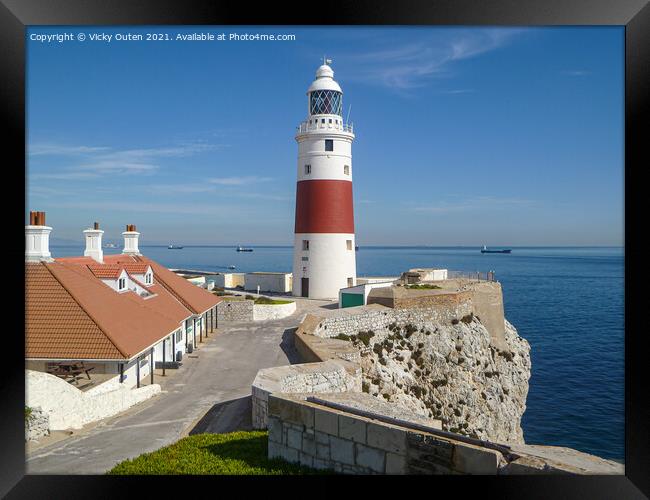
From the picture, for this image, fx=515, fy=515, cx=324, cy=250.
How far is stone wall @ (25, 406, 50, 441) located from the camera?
30.1 feet

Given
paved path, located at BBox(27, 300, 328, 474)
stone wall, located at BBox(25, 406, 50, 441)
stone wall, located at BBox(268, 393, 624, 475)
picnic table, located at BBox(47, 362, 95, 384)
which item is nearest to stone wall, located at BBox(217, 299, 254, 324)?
paved path, located at BBox(27, 300, 328, 474)

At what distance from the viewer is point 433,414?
20172 mm

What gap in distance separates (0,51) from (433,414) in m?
18.1

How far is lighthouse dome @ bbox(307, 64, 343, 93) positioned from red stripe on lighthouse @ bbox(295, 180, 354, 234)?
5141 millimetres

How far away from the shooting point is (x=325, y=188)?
28.1m

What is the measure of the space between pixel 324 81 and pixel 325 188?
5938 mm

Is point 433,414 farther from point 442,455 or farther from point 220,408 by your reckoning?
point 442,455

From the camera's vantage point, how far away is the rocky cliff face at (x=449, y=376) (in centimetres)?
1994

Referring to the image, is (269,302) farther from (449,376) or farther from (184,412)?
(184,412)

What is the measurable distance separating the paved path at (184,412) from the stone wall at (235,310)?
4262mm

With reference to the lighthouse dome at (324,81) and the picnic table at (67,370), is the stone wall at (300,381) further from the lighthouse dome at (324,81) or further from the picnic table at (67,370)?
the lighthouse dome at (324,81)

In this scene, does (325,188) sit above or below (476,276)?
above

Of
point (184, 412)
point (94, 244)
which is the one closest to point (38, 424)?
point (184, 412)

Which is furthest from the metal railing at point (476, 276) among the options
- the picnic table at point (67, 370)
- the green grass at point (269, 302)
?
the picnic table at point (67, 370)
